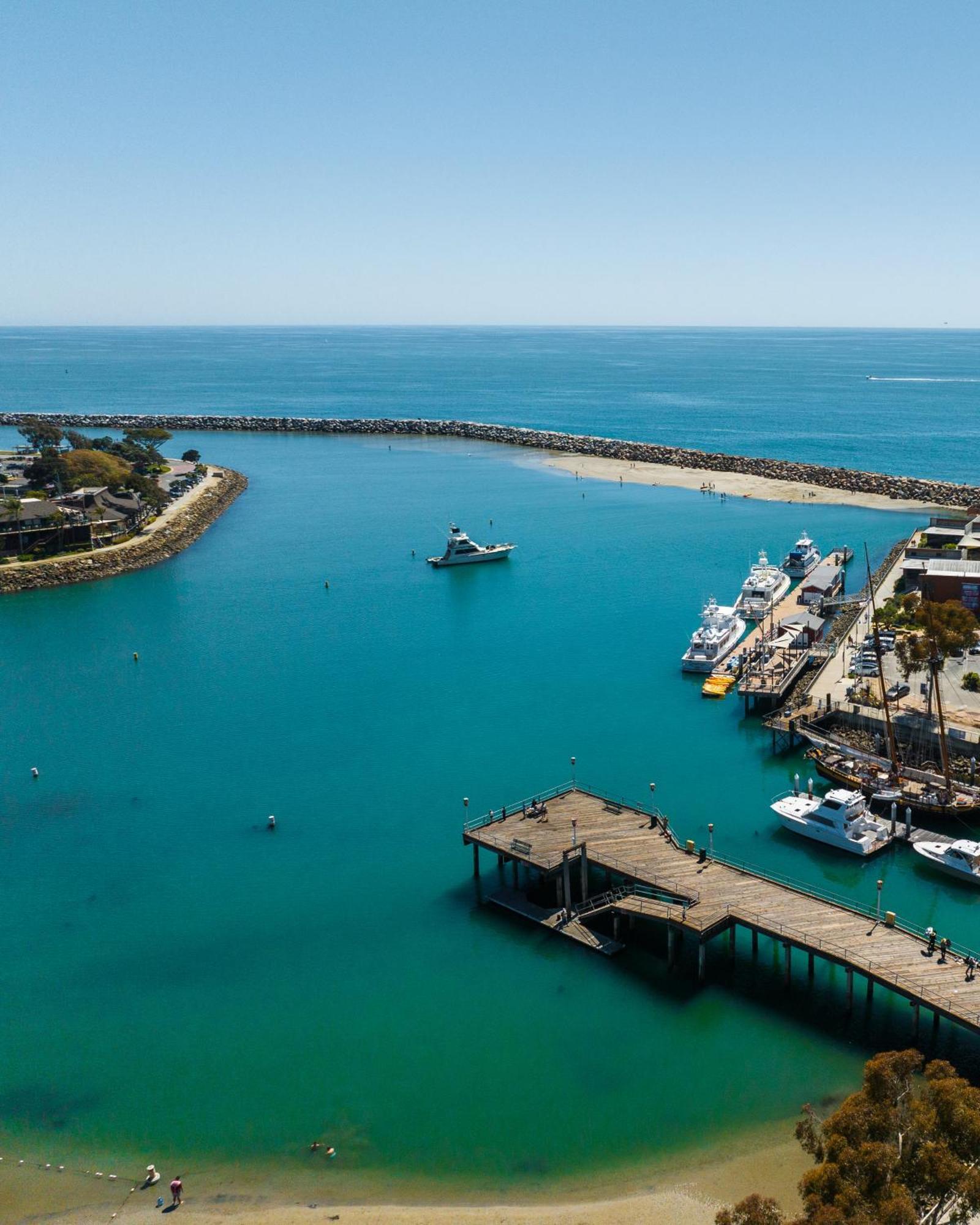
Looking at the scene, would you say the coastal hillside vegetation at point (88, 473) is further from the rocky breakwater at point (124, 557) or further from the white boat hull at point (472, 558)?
the white boat hull at point (472, 558)

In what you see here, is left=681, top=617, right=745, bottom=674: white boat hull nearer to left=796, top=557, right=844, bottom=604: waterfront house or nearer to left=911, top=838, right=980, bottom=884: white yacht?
left=796, top=557, right=844, bottom=604: waterfront house

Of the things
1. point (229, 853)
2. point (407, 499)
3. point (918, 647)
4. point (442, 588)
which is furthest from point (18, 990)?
point (407, 499)

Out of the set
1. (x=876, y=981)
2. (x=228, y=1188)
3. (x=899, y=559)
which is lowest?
(x=228, y=1188)

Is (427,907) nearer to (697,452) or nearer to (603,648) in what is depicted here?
(603,648)

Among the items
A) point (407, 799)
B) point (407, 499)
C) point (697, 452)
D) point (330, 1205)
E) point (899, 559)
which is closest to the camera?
point (330, 1205)

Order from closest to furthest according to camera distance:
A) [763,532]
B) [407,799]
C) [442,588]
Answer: [407,799]
[442,588]
[763,532]

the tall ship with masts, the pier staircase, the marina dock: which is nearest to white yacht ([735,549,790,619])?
the marina dock
